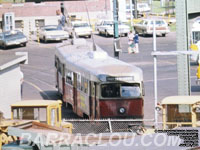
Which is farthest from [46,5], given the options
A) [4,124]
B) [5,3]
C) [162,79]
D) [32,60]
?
A: [4,124]

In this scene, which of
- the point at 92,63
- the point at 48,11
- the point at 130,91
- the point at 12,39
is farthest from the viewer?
the point at 48,11

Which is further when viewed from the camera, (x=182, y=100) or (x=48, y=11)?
(x=48, y=11)

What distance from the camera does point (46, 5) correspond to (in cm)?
6612

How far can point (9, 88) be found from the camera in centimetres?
2584

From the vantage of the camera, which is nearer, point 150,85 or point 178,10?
point 178,10

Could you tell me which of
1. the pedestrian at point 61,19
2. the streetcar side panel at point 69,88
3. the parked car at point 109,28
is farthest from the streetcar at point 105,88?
the pedestrian at point 61,19

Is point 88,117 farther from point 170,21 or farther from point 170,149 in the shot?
point 170,21

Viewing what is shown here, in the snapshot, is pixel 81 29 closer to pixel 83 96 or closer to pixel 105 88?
pixel 83 96

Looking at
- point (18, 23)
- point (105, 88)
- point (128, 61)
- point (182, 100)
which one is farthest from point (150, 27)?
point (182, 100)

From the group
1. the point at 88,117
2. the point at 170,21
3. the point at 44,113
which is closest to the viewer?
the point at 44,113

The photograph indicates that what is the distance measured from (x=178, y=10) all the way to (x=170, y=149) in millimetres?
10727

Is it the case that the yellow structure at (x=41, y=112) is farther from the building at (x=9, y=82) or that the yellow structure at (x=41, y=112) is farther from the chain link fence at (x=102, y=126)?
the building at (x=9, y=82)

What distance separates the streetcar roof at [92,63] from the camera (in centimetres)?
2539

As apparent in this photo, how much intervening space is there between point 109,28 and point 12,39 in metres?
8.42
